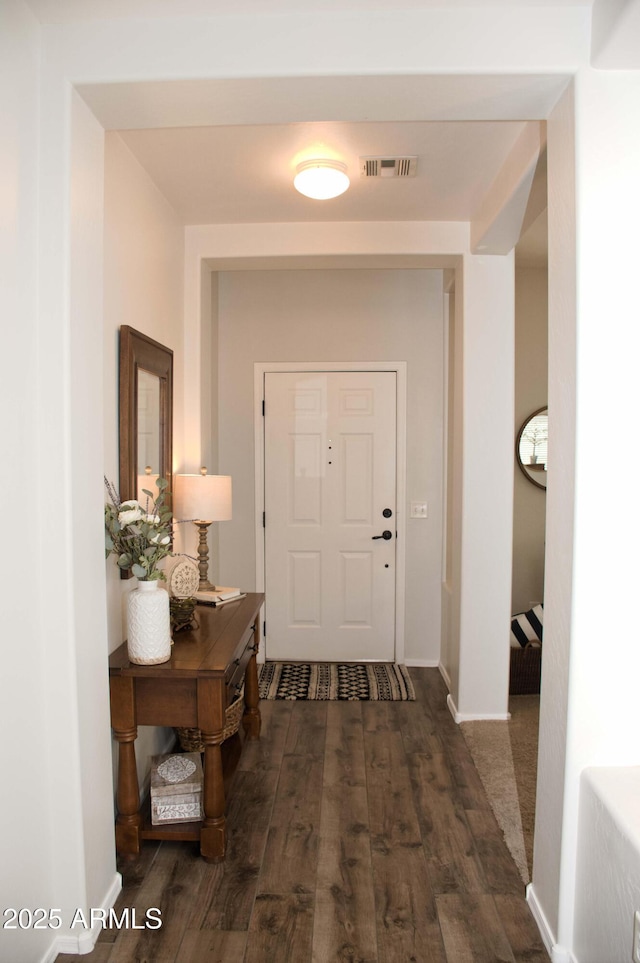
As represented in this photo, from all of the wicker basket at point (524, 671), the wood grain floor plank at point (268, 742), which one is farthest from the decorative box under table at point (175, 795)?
the wicker basket at point (524, 671)

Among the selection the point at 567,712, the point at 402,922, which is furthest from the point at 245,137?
the point at 402,922

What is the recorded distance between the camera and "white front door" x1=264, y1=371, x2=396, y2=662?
4297mm

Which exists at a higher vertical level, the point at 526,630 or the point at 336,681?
the point at 526,630

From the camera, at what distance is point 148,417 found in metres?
Answer: 2.75

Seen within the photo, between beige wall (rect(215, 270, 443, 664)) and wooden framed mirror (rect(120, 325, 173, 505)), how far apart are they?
48.0 inches

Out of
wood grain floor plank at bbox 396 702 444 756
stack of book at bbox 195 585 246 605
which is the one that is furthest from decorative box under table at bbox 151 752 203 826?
wood grain floor plank at bbox 396 702 444 756

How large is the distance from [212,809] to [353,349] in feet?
9.46

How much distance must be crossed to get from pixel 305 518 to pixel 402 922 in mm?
2622

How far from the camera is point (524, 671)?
3.90m

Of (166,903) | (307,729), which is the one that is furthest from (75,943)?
(307,729)

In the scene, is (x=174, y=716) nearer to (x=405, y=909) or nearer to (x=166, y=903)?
(x=166, y=903)

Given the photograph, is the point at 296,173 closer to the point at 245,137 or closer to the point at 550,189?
the point at 245,137

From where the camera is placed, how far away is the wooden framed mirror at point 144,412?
2.44 meters

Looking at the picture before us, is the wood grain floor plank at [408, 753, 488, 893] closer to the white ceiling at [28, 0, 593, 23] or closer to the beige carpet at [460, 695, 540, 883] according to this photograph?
the beige carpet at [460, 695, 540, 883]
